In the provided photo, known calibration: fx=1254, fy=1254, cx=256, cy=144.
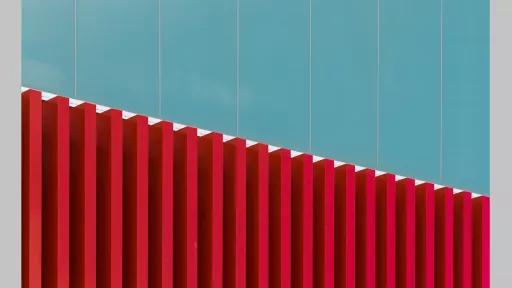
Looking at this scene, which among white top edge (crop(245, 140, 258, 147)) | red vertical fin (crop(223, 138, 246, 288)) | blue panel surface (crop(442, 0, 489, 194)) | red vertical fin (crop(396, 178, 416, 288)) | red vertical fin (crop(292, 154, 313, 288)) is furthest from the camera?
blue panel surface (crop(442, 0, 489, 194))

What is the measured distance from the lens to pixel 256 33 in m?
10.6

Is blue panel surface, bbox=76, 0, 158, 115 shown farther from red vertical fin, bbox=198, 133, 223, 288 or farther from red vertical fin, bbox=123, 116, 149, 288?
red vertical fin, bbox=198, 133, 223, 288

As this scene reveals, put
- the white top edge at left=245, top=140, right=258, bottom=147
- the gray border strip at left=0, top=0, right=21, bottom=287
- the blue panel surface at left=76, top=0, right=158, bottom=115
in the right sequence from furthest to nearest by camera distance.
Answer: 1. the white top edge at left=245, top=140, right=258, bottom=147
2. the blue panel surface at left=76, top=0, right=158, bottom=115
3. the gray border strip at left=0, top=0, right=21, bottom=287

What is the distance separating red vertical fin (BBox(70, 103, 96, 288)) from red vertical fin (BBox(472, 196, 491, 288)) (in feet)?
16.3

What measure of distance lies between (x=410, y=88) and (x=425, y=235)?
4.70 feet

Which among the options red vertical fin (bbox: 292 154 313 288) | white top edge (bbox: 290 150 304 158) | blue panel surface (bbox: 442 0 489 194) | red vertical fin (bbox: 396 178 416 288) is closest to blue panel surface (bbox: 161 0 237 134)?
white top edge (bbox: 290 150 304 158)

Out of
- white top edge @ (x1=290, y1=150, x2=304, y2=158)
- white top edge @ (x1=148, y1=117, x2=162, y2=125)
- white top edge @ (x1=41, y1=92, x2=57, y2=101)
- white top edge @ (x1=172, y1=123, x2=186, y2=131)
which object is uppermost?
white top edge @ (x1=41, y1=92, x2=57, y2=101)

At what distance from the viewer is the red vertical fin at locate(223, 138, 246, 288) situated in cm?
1006

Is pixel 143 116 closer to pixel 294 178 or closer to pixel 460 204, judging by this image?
pixel 294 178

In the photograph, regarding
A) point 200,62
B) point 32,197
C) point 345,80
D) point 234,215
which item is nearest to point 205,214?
point 234,215

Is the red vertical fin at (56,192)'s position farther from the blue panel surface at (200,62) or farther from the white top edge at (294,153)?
the white top edge at (294,153)

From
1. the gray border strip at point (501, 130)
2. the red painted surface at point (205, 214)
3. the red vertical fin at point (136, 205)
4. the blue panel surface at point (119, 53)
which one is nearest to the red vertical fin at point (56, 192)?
the red painted surface at point (205, 214)

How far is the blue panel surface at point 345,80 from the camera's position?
11.1 metres

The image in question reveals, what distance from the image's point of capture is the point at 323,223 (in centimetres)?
Result: 1095
